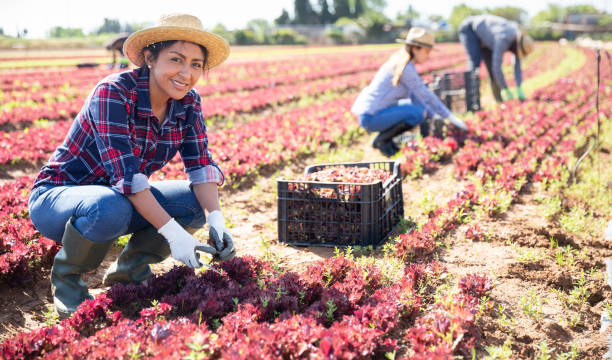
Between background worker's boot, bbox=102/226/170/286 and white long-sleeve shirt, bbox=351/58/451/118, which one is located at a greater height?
white long-sleeve shirt, bbox=351/58/451/118

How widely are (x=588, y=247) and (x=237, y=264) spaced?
2657mm

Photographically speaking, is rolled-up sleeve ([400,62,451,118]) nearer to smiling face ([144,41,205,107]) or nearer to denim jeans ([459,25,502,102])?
smiling face ([144,41,205,107])

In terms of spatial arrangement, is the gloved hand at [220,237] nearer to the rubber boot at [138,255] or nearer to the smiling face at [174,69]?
the rubber boot at [138,255]

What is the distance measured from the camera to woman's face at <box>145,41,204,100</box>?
9.75 feet

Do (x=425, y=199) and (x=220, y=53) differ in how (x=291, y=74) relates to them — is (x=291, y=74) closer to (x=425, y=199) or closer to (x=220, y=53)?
(x=425, y=199)

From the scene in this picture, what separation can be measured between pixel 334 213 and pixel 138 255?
4.63 feet

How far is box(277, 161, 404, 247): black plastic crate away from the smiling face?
116cm

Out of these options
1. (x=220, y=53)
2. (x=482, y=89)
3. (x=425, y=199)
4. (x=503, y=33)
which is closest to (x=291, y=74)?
(x=482, y=89)

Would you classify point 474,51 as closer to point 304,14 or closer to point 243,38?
point 243,38

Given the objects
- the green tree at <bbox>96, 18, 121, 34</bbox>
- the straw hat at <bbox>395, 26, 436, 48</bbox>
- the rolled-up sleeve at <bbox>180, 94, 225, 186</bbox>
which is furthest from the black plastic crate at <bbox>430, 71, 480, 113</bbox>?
the green tree at <bbox>96, 18, 121, 34</bbox>

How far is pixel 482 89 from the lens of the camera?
49.4 ft

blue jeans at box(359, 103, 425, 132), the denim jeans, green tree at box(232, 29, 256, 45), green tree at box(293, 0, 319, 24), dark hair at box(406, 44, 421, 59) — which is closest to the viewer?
dark hair at box(406, 44, 421, 59)

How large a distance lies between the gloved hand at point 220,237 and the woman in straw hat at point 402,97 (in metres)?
3.69

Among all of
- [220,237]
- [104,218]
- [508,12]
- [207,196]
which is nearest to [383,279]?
[220,237]
